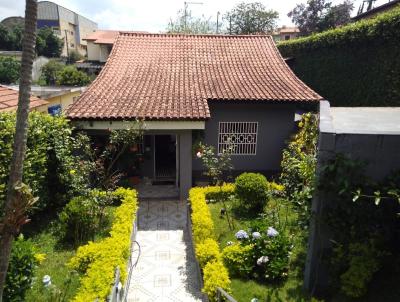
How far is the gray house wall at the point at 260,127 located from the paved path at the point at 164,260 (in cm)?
301

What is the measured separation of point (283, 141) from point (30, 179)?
9.12m

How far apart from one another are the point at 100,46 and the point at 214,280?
1866 inches

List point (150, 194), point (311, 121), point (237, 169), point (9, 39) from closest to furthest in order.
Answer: point (311, 121) → point (150, 194) → point (237, 169) → point (9, 39)

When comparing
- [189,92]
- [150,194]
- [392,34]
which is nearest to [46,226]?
[150,194]

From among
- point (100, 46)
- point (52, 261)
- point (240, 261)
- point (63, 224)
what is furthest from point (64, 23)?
point (240, 261)

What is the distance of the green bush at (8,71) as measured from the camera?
122 feet

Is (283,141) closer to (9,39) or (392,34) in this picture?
(392,34)

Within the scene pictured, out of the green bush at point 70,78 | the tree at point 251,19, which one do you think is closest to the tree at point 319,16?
the tree at point 251,19

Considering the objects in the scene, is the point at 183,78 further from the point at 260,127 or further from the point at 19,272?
the point at 19,272

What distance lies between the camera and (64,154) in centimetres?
942

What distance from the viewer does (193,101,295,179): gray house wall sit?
12.6 metres

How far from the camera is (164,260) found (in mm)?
8109

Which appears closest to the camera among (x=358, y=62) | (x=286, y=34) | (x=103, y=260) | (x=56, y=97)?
(x=103, y=260)

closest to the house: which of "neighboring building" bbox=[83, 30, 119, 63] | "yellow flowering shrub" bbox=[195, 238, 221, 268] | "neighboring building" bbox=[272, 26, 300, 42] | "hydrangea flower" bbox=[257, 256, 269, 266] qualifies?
"yellow flowering shrub" bbox=[195, 238, 221, 268]
